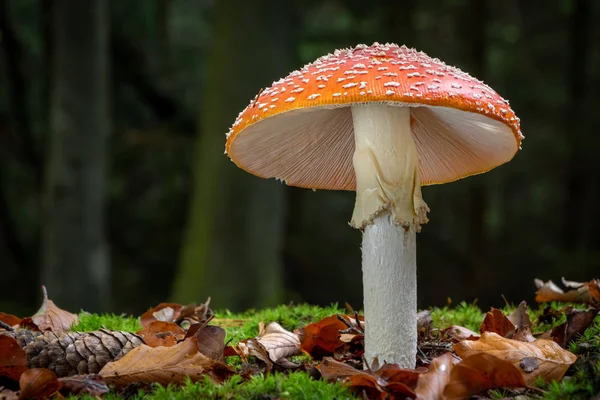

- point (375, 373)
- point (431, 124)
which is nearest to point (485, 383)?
point (375, 373)

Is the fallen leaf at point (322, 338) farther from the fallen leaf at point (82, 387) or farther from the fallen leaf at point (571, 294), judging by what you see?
the fallen leaf at point (571, 294)

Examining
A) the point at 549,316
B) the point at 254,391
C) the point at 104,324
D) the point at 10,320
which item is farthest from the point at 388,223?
the point at 10,320

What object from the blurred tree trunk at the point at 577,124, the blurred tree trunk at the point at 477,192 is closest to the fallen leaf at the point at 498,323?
the blurred tree trunk at the point at 477,192

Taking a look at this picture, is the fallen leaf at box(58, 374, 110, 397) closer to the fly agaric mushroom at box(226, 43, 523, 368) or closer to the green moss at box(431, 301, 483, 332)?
the fly agaric mushroom at box(226, 43, 523, 368)

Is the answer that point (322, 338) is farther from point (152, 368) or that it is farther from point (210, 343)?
point (152, 368)

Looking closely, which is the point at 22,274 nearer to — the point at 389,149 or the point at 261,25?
the point at 261,25
